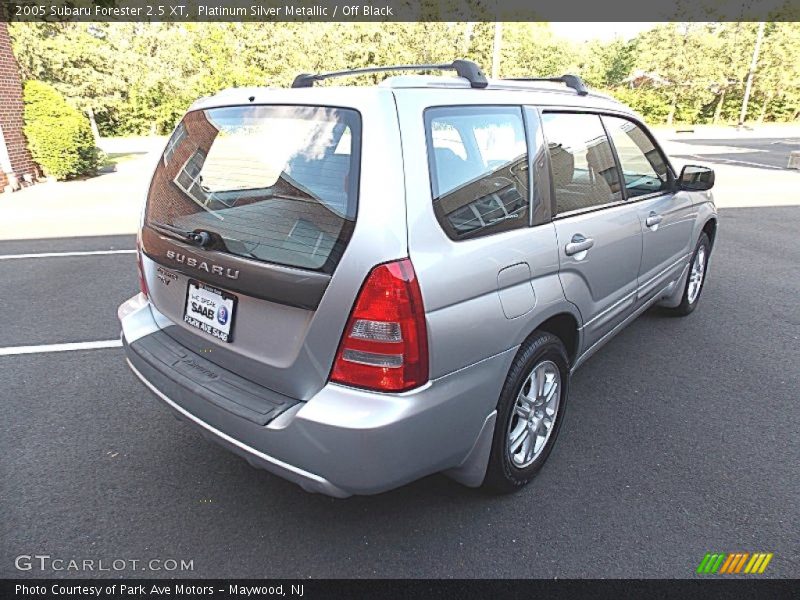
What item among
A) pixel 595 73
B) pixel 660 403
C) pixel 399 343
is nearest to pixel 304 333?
pixel 399 343

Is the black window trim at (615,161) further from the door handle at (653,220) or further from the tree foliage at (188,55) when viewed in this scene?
the tree foliage at (188,55)

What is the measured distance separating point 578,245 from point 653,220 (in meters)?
1.15

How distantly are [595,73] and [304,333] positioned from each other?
205ft

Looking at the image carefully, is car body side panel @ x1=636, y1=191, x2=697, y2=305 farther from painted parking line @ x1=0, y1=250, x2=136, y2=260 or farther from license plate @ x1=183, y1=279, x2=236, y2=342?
painted parking line @ x1=0, y1=250, x2=136, y2=260

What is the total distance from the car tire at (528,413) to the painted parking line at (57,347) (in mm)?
3096

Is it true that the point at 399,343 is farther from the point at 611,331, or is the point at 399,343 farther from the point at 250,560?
the point at 611,331

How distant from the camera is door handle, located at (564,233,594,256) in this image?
247 cm

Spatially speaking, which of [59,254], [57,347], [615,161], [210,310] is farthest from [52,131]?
[615,161]

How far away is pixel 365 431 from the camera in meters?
1.74

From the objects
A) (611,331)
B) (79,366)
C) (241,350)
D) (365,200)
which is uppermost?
(365,200)

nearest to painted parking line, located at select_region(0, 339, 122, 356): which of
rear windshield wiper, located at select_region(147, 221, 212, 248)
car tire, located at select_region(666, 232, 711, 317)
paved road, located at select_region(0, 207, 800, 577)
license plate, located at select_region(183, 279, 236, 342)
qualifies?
paved road, located at select_region(0, 207, 800, 577)

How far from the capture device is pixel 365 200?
1.77 m

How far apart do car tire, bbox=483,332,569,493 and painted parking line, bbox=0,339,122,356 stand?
310cm

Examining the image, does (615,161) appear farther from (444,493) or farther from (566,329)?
(444,493)
